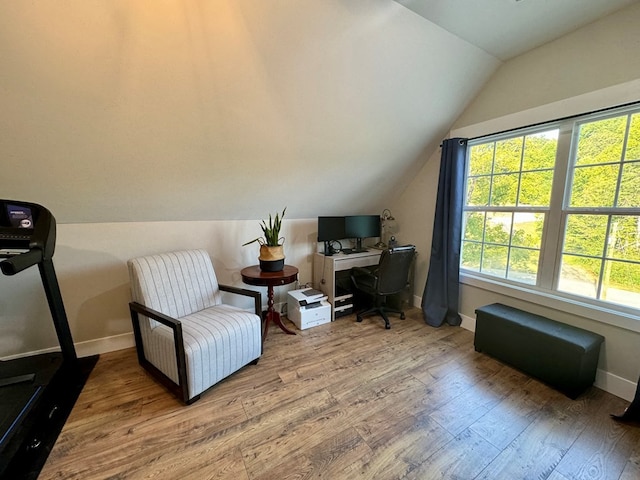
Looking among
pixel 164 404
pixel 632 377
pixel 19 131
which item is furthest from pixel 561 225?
pixel 19 131

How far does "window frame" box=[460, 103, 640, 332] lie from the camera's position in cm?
175

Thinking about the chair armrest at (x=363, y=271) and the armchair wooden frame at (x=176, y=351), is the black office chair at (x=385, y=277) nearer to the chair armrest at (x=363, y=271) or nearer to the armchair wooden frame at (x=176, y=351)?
the chair armrest at (x=363, y=271)

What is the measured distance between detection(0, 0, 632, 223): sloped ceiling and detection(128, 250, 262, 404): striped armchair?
599mm

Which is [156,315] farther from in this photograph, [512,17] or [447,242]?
[512,17]

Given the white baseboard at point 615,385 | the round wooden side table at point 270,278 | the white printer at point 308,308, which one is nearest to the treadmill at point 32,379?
the round wooden side table at point 270,278

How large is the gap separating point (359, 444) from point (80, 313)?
7.83ft

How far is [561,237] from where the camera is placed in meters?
2.05

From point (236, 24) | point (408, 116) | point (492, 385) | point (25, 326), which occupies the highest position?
point (236, 24)

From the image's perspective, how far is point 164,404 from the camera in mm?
1658

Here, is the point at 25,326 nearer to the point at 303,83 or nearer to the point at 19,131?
the point at 19,131

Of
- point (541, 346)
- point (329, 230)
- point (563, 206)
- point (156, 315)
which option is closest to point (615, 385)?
point (541, 346)

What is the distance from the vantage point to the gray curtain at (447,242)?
255 cm

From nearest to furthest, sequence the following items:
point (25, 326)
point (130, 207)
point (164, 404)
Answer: point (164, 404)
point (25, 326)
point (130, 207)

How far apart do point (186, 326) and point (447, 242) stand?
251cm
